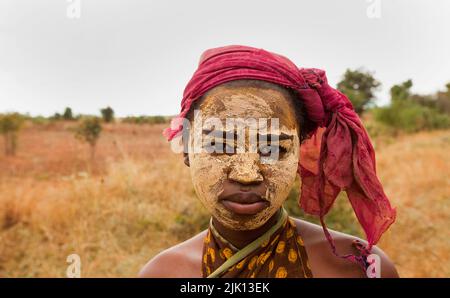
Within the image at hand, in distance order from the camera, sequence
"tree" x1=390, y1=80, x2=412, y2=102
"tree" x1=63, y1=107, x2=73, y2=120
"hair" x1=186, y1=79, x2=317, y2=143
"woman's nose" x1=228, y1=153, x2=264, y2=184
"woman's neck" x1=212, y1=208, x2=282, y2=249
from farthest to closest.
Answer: "tree" x1=390, y1=80, x2=412, y2=102 → "tree" x1=63, y1=107, x2=73, y2=120 → "woman's neck" x1=212, y1=208, x2=282, y2=249 → "hair" x1=186, y1=79, x2=317, y2=143 → "woman's nose" x1=228, y1=153, x2=264, y2=184

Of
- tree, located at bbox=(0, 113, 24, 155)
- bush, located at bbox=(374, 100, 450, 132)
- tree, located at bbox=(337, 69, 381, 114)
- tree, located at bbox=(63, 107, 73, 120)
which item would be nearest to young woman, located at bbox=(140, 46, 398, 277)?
tree, located at bbox=(0, 113, 24, 155)

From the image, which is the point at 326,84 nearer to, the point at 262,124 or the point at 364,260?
the point at 262,124

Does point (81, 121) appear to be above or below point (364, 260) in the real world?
above

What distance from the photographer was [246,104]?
1874 millimetres

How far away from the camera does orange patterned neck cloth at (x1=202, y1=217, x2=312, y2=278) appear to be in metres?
2.00

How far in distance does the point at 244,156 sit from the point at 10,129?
30.7ft

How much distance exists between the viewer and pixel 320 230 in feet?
7.44

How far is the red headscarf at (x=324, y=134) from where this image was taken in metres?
1.97

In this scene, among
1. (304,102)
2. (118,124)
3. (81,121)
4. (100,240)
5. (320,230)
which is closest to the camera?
(304,102)

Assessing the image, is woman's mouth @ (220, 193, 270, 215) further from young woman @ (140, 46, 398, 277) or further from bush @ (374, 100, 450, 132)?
bush @ (374, 100, 450, 132)

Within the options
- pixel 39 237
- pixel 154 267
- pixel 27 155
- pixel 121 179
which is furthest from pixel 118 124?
pixel 154 267

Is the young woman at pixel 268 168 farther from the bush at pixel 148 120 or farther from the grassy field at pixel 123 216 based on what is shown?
the bush at pixel 148 120

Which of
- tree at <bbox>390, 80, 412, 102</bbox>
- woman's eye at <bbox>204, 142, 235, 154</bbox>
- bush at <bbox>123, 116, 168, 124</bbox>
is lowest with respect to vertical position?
woman's eye at <bbox>204, 142, 235, 154</bbox>
